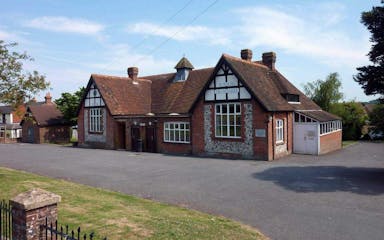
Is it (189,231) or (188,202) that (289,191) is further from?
(189,231)

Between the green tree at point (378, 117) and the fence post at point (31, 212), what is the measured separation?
14.3 m

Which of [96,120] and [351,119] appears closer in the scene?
[96,120]

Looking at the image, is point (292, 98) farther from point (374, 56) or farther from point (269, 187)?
point (269, 187)

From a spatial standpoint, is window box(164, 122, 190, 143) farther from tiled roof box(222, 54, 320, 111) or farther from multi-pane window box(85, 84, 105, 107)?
multi-pane window box(85, 84, 105, 107)

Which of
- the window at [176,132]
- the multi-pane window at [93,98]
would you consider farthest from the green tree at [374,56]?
the multi-pane window at [93,98]

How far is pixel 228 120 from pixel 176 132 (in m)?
5.21

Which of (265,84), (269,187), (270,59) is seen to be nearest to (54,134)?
(270,59)

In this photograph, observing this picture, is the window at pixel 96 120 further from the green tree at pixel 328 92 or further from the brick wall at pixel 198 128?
the green tree at pixel 328 92

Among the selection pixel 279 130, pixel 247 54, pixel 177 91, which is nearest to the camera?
pixel 279 130

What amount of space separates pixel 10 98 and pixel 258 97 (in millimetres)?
14530

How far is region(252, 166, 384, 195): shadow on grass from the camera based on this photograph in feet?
42.1

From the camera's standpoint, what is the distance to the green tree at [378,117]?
14.6 metres

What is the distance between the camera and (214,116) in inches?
934

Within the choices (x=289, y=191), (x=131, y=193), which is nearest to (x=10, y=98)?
(x=131, y=193)
